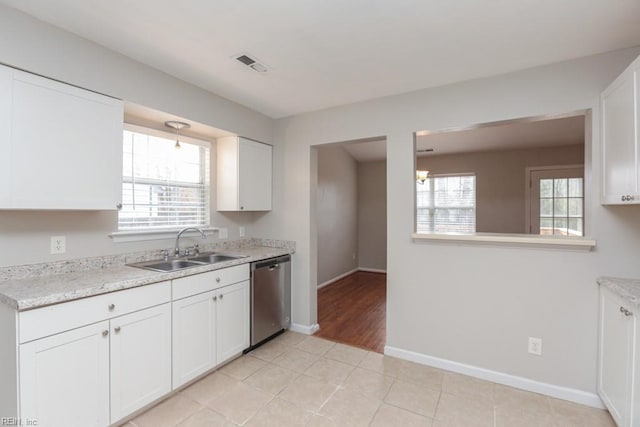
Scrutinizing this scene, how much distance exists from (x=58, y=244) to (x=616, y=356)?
369cm

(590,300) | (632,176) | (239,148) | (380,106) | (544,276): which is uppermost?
(380,106)

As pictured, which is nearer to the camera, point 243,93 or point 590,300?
point 590,300

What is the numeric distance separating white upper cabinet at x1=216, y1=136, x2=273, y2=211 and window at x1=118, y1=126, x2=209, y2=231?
16 centimetres

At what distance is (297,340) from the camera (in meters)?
3.10

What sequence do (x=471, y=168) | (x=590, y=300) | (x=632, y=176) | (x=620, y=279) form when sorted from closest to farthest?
(x=632, y=176), (x=620, y=279), (x=590, y=300), (x=471, y=168)

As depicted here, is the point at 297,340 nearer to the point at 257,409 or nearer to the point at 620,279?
the point at 257,409

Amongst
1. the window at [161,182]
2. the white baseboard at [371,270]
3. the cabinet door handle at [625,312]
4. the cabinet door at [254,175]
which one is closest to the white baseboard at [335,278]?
the white baseboard at [371,270]

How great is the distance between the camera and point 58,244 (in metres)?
1.99

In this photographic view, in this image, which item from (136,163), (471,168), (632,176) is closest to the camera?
(632,176)

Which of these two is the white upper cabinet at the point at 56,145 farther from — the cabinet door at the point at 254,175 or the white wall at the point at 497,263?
the white wall at the point at 497,263

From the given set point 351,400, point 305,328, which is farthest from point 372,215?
point 351,400

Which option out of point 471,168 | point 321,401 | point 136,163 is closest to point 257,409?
point 321,401

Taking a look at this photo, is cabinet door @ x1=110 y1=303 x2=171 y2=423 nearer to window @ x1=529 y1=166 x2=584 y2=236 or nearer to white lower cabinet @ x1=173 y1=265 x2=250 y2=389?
white lower cabinet @ x1=173 y1=265 x2=250 y2=389

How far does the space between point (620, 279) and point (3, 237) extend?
399 cm
